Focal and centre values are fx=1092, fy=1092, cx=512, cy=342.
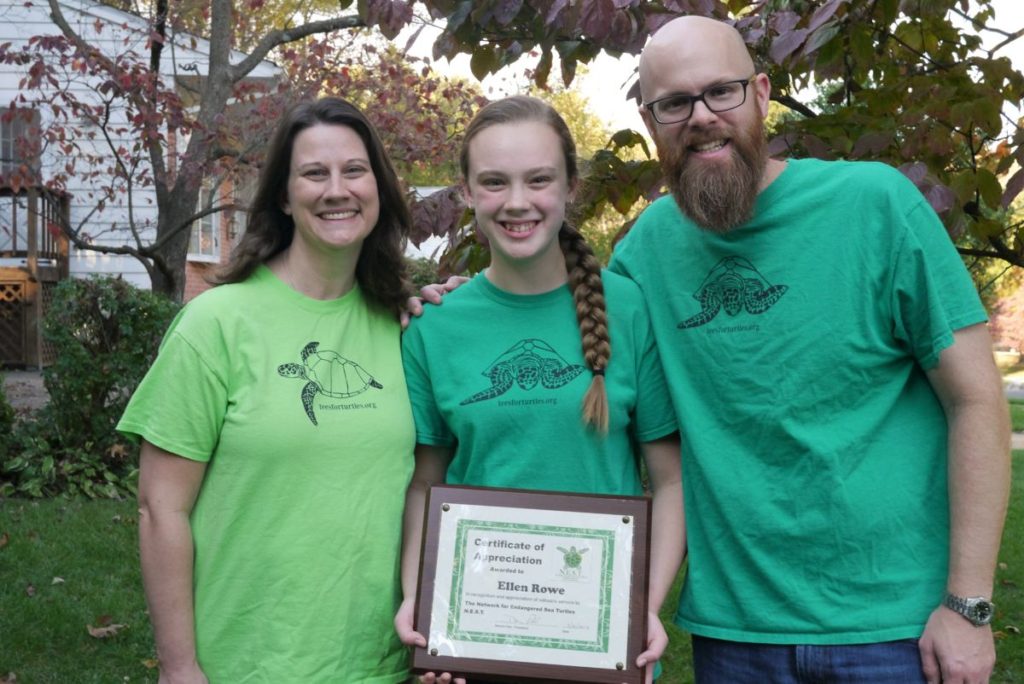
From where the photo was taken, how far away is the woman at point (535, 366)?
299 centimetres

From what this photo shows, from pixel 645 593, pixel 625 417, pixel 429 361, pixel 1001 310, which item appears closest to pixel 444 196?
pixel 429 361

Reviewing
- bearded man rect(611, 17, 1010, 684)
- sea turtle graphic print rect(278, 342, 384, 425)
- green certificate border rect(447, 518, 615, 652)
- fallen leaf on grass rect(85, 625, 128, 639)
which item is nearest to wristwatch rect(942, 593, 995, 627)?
bearded man rect(611, 17, 1010, 684)

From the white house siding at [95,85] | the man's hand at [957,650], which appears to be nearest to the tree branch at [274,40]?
the white house siding at [95,85]

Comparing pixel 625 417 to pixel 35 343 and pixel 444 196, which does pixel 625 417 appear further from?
pixel 35 343

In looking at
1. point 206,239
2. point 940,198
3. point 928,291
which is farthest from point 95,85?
point 928,291

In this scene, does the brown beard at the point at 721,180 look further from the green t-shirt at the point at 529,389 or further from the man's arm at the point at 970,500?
the man's arm at the point at 970,500

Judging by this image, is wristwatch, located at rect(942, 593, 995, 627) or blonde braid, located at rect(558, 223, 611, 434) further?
blonde braid, located at rect(558, 223, 611, 434)

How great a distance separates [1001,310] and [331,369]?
36.9 m

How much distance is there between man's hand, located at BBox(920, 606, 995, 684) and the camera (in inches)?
106

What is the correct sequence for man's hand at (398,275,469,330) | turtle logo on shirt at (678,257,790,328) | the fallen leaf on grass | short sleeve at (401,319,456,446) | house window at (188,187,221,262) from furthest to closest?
1. house window at (188,187,221,262)
2. the fallen leaf on grass
3. man's hand at (398,275,469,330)
4. short sleeve at (401,319,456,446)
5. turtle logo on shirt at (678,257,790,328)

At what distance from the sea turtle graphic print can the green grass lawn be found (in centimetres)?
358

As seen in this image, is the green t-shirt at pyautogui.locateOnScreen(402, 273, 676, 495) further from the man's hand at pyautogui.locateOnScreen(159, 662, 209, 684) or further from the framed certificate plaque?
the man's hand at pyautogui.locateOnScreen(159, 662, 209, 684)

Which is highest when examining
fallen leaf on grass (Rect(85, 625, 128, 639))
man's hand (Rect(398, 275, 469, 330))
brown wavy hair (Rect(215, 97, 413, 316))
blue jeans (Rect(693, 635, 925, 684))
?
brown wavy hair (Rect(215, 97, 413, 316))

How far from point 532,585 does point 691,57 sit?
148 centimetres
